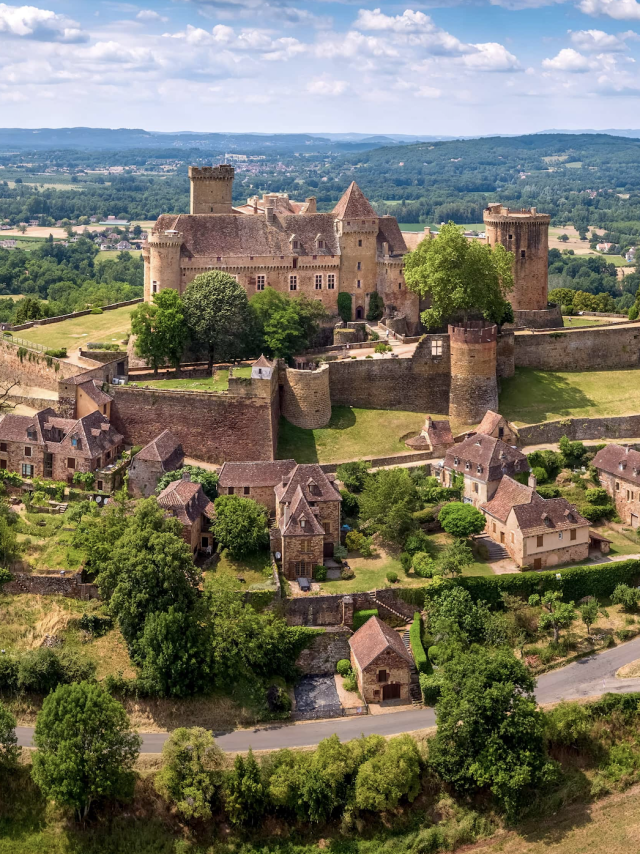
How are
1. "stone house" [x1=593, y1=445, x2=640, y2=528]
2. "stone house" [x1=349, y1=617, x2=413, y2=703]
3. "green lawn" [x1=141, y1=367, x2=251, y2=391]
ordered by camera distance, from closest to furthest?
"stone house" [x1=349, y1=617, x2=413, y2=703], "stone house" [x1=593, y1=445, x2=640, y2=528], "green lawn" [x1=141, y1=367, x2=251, y2=391]

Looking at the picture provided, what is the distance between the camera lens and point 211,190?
74000 millimetres

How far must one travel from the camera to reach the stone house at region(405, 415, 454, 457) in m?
59.7

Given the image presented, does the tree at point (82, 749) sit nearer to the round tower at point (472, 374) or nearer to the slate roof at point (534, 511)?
the slate roof at point (534, 511)

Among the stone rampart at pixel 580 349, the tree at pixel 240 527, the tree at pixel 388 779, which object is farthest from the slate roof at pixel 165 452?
the stone rampart at pixel 580 349

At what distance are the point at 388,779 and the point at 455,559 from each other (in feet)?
38.6

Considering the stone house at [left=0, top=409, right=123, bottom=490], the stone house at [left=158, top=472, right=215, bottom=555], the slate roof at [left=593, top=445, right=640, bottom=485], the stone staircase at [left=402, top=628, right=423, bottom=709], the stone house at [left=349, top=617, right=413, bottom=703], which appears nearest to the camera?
the stone house at [left=349, top=617, right=413, bottom=703]

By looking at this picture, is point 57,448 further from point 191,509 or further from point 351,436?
point 351,436

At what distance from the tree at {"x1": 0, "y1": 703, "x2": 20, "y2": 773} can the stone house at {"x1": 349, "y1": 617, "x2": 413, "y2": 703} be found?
13.9 m

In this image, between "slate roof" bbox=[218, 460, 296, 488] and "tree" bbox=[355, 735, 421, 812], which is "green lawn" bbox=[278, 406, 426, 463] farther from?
"tree" bbox=[355, 735, 421, 812]

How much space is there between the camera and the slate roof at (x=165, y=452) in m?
55.6

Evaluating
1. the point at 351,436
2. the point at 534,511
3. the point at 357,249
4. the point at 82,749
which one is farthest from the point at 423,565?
the point at 357,249

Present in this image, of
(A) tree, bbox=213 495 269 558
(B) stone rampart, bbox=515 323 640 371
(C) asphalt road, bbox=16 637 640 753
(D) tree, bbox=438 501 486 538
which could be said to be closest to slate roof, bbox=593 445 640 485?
(D) tree, bbox=438 501 486 538

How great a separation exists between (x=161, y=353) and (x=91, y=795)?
1099 inches

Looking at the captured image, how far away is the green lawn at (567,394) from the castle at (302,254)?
8.26 metres
